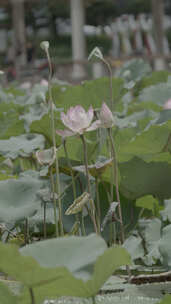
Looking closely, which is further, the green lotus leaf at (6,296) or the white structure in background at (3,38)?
the white structure in background at (3,38)

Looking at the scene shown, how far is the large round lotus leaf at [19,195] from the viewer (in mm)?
634

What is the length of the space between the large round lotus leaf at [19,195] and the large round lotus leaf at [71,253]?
0.22 meters

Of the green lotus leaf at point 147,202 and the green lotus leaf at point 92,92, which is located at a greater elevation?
the green lotus leaf at point 92,92

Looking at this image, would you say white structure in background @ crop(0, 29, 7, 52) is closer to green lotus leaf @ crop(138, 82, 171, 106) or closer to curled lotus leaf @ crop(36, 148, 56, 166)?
green lotus leaf @ crop(138, 82, 171, 106)

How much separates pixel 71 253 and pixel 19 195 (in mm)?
273

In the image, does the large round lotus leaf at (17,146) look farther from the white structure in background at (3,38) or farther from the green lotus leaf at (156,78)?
the white structure in background at (3,38)

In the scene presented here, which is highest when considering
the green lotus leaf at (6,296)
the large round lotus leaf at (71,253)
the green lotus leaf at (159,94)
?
the green lotus leaf at (159,94)

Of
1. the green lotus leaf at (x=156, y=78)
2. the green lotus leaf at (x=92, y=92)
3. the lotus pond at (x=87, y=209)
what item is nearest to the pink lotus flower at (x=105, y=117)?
the lotus pond at (x=87, y=209)

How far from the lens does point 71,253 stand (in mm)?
401

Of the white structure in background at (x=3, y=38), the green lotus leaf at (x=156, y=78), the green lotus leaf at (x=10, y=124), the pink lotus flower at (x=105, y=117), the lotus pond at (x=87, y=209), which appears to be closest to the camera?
the lotus pond at (x=87, y=209)

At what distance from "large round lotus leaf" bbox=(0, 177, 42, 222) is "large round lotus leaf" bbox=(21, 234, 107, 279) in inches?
8.7

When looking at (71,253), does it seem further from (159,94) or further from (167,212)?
(159,94)

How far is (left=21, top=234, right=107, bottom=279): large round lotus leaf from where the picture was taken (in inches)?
15.5

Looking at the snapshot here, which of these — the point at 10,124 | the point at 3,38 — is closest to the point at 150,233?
the point at 10,124
